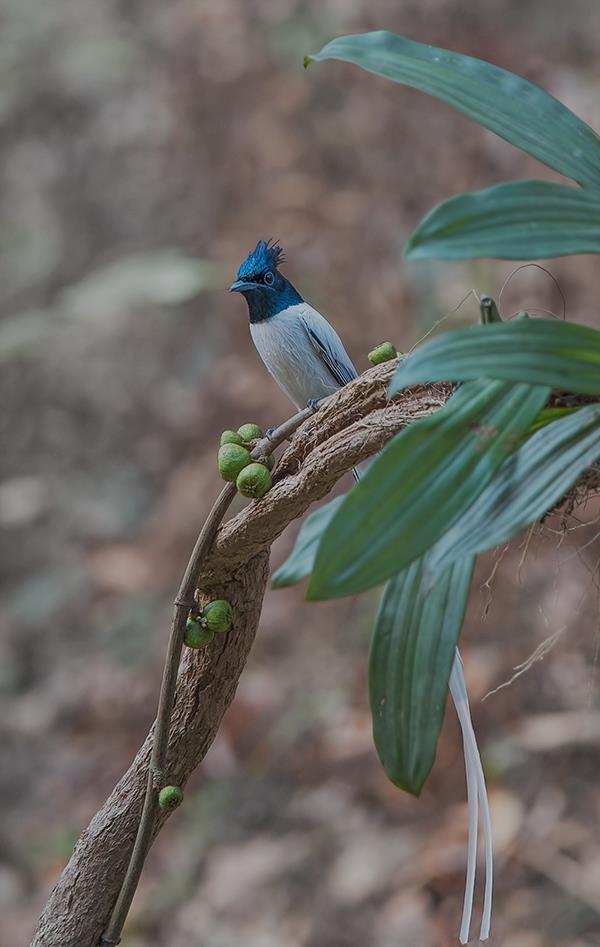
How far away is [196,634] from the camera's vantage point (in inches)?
39.2

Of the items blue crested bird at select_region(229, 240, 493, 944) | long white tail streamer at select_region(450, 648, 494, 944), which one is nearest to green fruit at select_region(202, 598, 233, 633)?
long white tail streamer at select_region(450, 648, 494, 944)

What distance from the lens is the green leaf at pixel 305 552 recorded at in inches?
28.2

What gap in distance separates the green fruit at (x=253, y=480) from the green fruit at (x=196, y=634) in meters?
0.14

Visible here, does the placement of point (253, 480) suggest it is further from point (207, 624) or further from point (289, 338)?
point (289, 338)

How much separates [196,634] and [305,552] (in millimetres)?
275

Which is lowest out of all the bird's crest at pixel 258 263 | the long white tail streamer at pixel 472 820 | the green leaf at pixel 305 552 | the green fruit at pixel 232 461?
the long white tail streamer at pixel 472 820

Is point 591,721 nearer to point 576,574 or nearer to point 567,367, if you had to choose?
point 576,574

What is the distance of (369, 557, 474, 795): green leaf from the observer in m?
0.72

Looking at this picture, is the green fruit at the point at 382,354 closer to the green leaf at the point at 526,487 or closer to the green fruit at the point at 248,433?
the green fruit at the point at 248,433

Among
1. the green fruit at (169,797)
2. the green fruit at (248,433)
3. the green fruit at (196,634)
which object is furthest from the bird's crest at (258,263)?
the green fruit at (169,797)

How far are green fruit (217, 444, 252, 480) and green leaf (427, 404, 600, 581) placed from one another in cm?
28

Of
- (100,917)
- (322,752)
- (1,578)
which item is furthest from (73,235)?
(100,917)

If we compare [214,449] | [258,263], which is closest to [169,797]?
[258,263]

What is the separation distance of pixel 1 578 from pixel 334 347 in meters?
1.85
